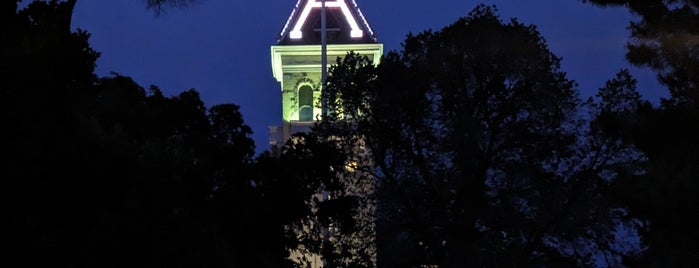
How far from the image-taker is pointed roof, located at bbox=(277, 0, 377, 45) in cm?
3872

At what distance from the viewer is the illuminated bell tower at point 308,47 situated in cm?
3844

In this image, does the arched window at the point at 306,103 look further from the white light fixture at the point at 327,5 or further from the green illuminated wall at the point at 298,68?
the white light fixture at the point at 327,5

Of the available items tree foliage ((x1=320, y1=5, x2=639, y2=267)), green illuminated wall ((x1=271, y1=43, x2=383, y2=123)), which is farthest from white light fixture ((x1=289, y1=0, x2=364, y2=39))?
tree foliage ((x1=320, y1=5, x2=639, y2=267))

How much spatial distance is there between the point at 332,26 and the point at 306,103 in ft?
8.71

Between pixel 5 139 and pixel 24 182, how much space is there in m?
0.47

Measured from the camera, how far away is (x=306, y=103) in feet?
129

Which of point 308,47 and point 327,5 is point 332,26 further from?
point 308,47

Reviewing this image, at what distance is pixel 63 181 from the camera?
12.2 meters

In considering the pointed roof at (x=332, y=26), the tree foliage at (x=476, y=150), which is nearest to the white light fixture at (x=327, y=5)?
the pointed roof at (x=332, y=26)

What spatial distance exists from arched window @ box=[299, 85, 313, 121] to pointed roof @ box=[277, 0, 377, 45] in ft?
5.74

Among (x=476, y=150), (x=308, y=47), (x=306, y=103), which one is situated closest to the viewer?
(x=476, y=150)

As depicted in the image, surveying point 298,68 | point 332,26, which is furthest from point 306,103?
point 332,26

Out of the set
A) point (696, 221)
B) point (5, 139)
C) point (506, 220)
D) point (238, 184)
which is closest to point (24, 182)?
point (5, 139)

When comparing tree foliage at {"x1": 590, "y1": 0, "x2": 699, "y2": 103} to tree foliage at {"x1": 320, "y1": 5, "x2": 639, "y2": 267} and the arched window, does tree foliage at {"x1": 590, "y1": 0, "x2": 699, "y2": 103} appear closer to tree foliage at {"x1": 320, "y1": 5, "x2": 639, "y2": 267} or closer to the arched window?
tree foliage at {"x1": 320, "y1": 5, "x2": 639, "y2": 267}
